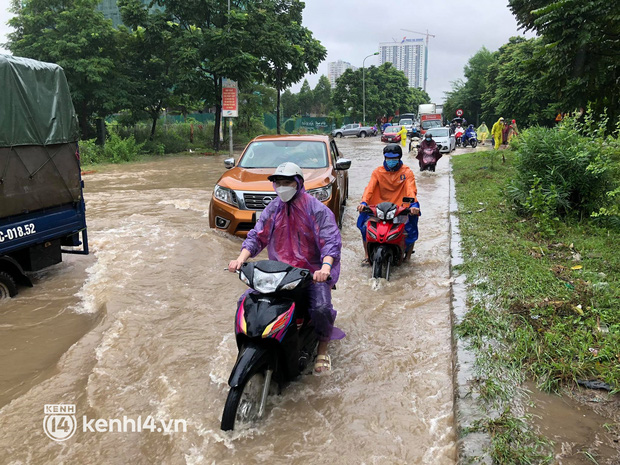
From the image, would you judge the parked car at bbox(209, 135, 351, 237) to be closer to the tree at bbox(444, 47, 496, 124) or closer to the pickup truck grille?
the pickup truck grille

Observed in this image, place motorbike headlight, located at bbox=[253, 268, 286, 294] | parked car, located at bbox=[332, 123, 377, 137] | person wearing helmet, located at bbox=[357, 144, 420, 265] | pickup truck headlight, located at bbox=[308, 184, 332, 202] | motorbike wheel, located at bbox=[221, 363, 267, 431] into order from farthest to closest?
parked car, located at bbox=[332, 123, 377, 137]
pickup truck headlight, located at bbox=[308, 184, 332, 202]
person wearing helmet, located at bbox=[357, 144, 420, 265]
motorbike headlight, located at bbox=[253, 268, 286, 294]
motorbike wheel, located at bbox=[221, 363, 267, 431]

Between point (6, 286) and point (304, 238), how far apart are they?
3571 millimetres

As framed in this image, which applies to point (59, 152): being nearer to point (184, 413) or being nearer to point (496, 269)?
point (184, 413)

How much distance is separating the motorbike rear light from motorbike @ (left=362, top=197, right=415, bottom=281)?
2871 mm

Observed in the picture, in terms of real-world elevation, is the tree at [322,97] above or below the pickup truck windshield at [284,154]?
above

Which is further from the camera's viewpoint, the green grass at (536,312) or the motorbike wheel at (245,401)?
the green grass at (536,312)

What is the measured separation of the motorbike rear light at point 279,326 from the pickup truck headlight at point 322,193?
388 centimetres

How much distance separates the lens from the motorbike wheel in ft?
9.25

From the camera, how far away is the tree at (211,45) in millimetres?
21828

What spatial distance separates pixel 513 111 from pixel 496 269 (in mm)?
24707

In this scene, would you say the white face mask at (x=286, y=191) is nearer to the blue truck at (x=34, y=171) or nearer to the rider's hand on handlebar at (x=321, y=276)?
the rider's hand on handlebar at (x=321, y=276)

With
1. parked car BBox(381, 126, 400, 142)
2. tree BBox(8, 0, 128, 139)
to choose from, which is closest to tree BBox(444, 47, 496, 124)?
parked car BBox(381, 126, 400, 142)

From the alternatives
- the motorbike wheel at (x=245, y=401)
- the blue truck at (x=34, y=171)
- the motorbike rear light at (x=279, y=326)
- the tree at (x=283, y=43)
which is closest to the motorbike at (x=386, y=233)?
the motorbike rear light at (x=279, y=326)

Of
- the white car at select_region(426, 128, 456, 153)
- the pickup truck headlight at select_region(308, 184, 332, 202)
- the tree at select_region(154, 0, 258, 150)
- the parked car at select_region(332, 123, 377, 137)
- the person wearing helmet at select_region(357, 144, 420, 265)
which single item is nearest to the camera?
the person wearing helmet at select_region(357, 144, 420, 265)
